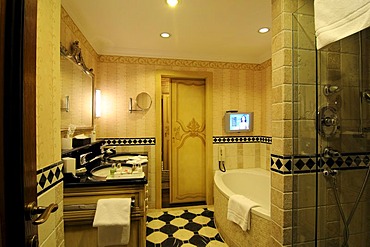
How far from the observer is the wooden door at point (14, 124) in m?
0.58

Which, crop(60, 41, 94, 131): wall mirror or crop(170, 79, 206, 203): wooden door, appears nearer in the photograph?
crop(60, 41, 94, 131): wall mirror

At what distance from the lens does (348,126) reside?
1.50 meters

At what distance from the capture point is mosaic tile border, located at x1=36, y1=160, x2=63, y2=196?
3.13 ft

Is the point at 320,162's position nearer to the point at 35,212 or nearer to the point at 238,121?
the point at 35,212

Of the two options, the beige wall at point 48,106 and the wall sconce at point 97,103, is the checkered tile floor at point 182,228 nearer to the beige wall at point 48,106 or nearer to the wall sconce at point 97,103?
the beige wall at point 48,106

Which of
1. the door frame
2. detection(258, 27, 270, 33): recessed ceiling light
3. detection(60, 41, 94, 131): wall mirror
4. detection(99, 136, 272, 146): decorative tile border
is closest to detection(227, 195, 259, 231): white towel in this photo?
the door frame

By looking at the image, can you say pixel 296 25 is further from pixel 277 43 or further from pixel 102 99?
pixel 102 99

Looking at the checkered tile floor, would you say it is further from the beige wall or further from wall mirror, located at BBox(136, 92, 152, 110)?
wall mirror, located at BBox(136, 92, 152, 110)

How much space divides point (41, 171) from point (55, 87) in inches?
17.8

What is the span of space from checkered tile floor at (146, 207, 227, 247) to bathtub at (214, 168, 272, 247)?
16 centimetres

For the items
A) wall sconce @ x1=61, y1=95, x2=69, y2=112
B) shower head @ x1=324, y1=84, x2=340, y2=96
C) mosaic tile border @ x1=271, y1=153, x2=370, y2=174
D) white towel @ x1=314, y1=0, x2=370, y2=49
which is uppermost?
white towel @ x1=314, y1=0, x2=370, y2=49

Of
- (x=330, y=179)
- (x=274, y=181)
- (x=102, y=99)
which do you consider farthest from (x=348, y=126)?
(x=102, y=99)

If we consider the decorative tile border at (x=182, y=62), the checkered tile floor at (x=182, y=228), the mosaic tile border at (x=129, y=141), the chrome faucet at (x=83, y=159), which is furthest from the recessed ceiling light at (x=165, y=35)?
the checkered tile floor at (x=182, y=228)

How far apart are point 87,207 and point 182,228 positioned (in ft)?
4.77
